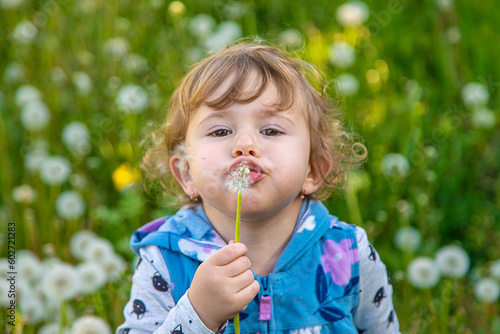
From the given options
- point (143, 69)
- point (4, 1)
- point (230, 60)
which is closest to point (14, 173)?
point (143, 69)

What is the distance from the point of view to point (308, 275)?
49.1 inches

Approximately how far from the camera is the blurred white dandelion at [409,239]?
5.92 ft

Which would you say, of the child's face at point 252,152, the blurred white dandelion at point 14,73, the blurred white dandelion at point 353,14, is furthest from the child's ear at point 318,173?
the blurred white dandelion at point 14,73

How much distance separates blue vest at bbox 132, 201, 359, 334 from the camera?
1.20 metres

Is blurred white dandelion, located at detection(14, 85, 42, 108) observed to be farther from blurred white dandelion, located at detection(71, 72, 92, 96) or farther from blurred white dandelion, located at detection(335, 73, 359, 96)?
blurred white dandelion, located at detection(335, 73, 359, 96)

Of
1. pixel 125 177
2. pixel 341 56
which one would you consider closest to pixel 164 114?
pixel 125 177

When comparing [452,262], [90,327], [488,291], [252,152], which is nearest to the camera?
[252,152]

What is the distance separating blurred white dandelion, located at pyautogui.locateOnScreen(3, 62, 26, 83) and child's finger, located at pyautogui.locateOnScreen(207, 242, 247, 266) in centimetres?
200

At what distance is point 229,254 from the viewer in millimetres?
1025

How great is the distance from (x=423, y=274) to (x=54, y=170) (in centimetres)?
127

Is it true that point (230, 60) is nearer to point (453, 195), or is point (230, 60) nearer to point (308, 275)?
point (308, 275)

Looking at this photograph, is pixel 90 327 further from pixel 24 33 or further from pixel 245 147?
pixel 24 33

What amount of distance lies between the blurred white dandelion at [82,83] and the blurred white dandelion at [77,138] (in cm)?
22

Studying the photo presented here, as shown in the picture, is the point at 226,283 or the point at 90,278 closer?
the point at 226,283
